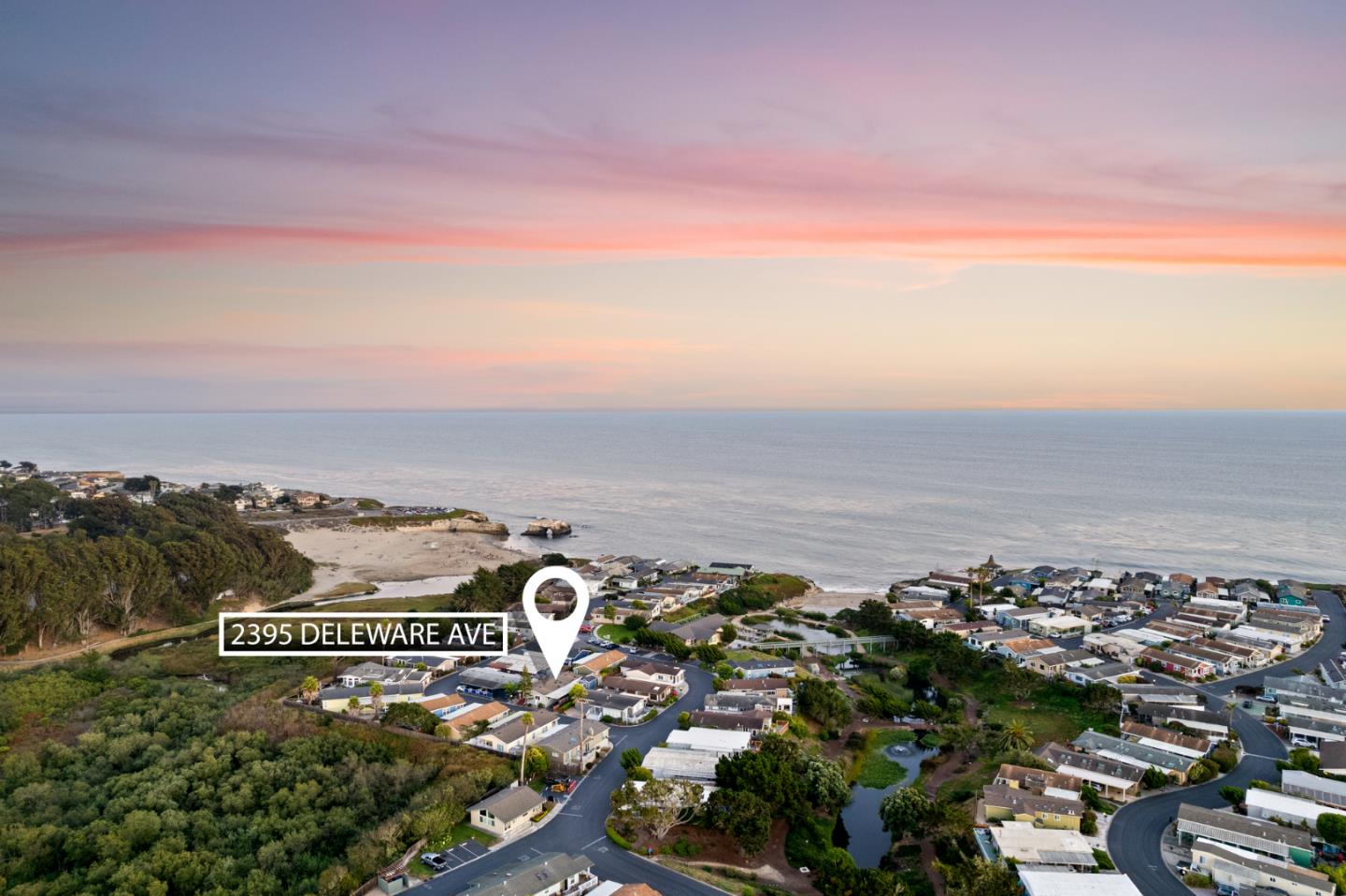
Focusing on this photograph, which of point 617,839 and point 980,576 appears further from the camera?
point 980,576

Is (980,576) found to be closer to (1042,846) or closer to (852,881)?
(1042,846)

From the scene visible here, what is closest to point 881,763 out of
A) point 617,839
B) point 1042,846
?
point 1042,846

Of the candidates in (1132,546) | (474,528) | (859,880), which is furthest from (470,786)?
(1132,546)

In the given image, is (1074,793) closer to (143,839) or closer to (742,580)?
(143,839)

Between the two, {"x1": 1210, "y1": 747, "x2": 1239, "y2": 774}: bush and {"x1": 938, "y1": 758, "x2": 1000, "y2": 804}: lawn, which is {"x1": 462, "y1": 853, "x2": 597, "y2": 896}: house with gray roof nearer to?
{"x1": 938, "y1": 758, "x2": 1000, "y2": 804}: lawn

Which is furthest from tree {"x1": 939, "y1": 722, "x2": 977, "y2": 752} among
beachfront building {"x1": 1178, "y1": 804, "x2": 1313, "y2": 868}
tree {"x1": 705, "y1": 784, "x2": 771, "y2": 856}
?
tree {"x1": 705, "y1": 784, "x2": 771, "y2": 856}
